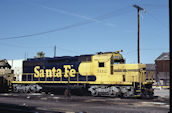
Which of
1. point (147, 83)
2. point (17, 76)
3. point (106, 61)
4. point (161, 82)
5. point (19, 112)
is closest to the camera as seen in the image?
point (19, 112)

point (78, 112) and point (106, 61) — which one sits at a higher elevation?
point (106, 61)

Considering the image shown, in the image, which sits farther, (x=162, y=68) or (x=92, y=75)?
(x=162, y=68)

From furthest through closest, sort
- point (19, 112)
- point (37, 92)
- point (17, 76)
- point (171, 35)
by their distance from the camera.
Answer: point (17, 76) → point (37, 92) → point (19, 112) → point (171, 35)

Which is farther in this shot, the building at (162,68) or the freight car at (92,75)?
the building at (162,68)

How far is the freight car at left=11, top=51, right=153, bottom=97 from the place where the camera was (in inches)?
834

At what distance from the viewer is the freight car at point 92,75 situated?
69.5 ft

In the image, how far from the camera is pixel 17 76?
2914cm

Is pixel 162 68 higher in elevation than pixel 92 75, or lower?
higher

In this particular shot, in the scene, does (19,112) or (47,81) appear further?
(47,81)

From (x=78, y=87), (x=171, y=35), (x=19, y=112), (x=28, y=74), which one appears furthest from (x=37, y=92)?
(x=171, y=35)

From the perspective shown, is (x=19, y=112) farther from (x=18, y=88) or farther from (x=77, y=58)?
(x=18, y=88)

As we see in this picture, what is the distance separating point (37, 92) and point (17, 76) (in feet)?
13.0

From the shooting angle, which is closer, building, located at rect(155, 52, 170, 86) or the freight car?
the freight car

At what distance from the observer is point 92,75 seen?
23.0m
